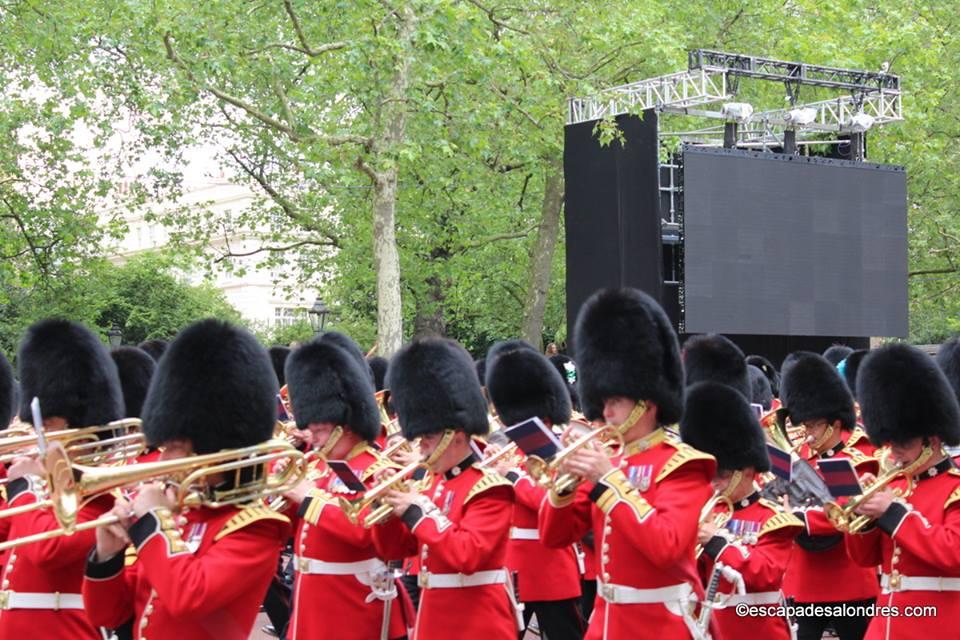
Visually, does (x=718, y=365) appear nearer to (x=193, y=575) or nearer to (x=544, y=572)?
(x=544, y=572)

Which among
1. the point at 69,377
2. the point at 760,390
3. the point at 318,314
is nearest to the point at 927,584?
the point at 69,377

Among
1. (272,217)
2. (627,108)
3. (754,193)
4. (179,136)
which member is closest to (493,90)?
(627,108)

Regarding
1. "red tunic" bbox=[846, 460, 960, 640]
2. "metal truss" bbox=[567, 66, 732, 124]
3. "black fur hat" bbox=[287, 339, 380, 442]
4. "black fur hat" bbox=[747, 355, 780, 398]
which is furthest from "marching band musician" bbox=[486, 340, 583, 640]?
"metal truss" bbox=[567, 66, 732, 124]

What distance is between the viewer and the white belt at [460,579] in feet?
16.8

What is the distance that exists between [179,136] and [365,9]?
5754 millimetres

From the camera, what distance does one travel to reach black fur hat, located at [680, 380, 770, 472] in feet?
17.9

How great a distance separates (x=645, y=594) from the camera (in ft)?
14.7

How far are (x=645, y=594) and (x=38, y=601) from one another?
203cm

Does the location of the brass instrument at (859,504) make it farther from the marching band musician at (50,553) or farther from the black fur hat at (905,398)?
the marching band musician at (50,553)

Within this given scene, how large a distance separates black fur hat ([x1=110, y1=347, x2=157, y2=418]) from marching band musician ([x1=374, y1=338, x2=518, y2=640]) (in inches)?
86.3

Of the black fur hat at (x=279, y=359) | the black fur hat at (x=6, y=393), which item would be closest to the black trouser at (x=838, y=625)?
the black fur hat at (x=6, y=393)

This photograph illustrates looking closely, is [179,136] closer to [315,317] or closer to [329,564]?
[315,317]

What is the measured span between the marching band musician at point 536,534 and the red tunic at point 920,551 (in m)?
2.01

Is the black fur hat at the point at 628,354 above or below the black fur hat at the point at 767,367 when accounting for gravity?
above
